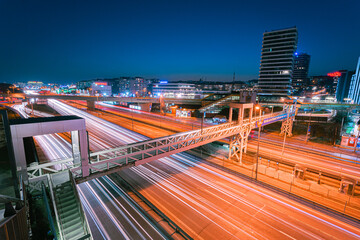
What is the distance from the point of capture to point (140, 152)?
42.1 feet

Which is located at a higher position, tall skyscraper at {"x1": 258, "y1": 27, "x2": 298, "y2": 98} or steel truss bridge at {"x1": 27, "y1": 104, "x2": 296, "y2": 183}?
Answer: tall skyscraper at {"x1": 258, "y1": 27, "x2": 298, "y2": 98}

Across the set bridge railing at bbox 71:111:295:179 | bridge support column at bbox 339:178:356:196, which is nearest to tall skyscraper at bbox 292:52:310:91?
bridge railing at bbox 71:111:295:179

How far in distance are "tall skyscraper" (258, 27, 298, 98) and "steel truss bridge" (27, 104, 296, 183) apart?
66.4 metres

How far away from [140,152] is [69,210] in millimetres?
5548

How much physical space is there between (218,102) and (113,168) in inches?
1901

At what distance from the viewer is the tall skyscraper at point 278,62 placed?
276ft

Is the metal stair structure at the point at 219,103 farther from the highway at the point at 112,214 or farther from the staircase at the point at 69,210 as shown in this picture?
the staircase at the point at 69,210

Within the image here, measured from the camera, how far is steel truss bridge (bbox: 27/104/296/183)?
10430 millimetres

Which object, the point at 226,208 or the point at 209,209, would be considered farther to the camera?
the point at 226,208

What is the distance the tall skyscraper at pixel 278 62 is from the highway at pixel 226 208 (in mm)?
85077

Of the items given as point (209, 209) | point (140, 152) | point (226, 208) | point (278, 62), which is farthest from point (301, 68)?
point (140, 152)

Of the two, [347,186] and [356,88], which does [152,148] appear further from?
[356,88]

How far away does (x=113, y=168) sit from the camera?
38.0 ft

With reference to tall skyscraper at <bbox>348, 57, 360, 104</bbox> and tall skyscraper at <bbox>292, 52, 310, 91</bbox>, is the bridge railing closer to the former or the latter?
tall skyscraper at <bbox>348, 57, 360, 104</bbox>
